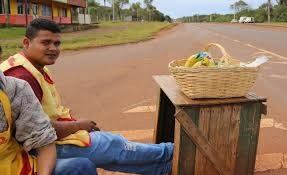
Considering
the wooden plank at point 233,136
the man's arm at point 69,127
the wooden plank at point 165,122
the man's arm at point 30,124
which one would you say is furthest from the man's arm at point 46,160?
the wooden plank at point 165,122

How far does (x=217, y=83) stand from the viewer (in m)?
3.45

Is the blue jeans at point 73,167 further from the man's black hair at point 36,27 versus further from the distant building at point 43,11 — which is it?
the distant building at point 43,11

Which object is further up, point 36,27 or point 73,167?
point 36,27

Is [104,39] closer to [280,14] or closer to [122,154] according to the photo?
[122,154]

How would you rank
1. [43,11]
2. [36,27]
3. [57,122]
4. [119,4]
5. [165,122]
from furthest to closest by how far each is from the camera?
[119,4], [43,11], [165,122], [36,27], [57,122]

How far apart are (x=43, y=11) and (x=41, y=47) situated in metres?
36.6

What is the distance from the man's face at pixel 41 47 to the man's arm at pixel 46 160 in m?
0.76

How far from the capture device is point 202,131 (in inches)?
137

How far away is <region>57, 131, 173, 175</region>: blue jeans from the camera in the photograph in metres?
3.20

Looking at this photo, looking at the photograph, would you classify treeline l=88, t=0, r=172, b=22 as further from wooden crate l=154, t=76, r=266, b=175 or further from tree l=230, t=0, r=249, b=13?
wooden crate l=154, t=76, r=266, b=175

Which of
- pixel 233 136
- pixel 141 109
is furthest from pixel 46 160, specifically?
pixel 141 109

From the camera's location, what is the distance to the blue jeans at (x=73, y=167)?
2654 mm

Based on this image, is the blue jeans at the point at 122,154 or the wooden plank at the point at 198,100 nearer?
the blue jeans at the point at 122,154

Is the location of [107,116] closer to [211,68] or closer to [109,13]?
[211,68]
